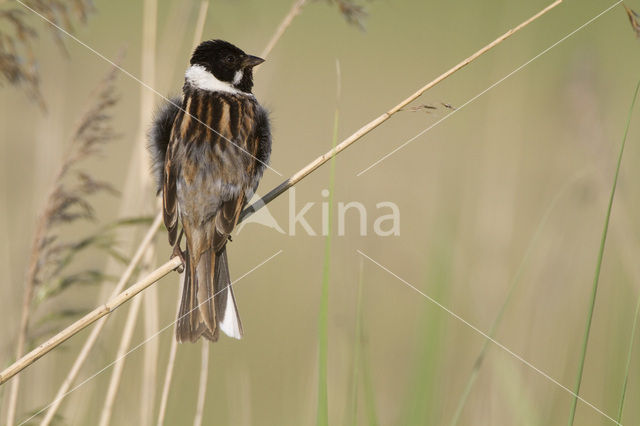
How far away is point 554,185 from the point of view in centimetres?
507

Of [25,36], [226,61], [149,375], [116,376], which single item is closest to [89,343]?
[116,376]

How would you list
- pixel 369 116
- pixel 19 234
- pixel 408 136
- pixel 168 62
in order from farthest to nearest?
pixel 369 116, pixel 408 136, pixel 19 234, pixel 168 62

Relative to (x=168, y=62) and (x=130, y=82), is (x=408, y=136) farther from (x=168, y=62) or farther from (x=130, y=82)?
(x=168, y=62)

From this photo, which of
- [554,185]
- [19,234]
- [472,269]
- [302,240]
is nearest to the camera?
[19,234]

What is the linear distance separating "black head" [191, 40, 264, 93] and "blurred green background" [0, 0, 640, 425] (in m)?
0.08

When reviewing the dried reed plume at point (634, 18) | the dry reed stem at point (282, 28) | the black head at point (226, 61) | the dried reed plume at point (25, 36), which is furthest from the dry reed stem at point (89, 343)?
the dried reed plume at point (634, 18)

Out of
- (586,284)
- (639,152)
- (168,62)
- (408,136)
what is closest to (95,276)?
(168,62)

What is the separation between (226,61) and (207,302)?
1115mm

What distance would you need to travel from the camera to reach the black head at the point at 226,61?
328 cm

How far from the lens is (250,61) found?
10.7 ft

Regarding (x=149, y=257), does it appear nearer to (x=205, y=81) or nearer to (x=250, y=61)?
(x=205, y=81)

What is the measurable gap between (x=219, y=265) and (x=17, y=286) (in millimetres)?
1017

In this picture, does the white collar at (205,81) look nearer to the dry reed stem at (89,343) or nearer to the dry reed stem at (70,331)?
the dry reed stem at (89,343)

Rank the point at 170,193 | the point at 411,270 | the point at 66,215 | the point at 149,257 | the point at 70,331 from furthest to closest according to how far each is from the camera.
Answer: the point at 411,270
the point at 149,257
the point at 170,193
the point at 66,215
the point at 70,331
